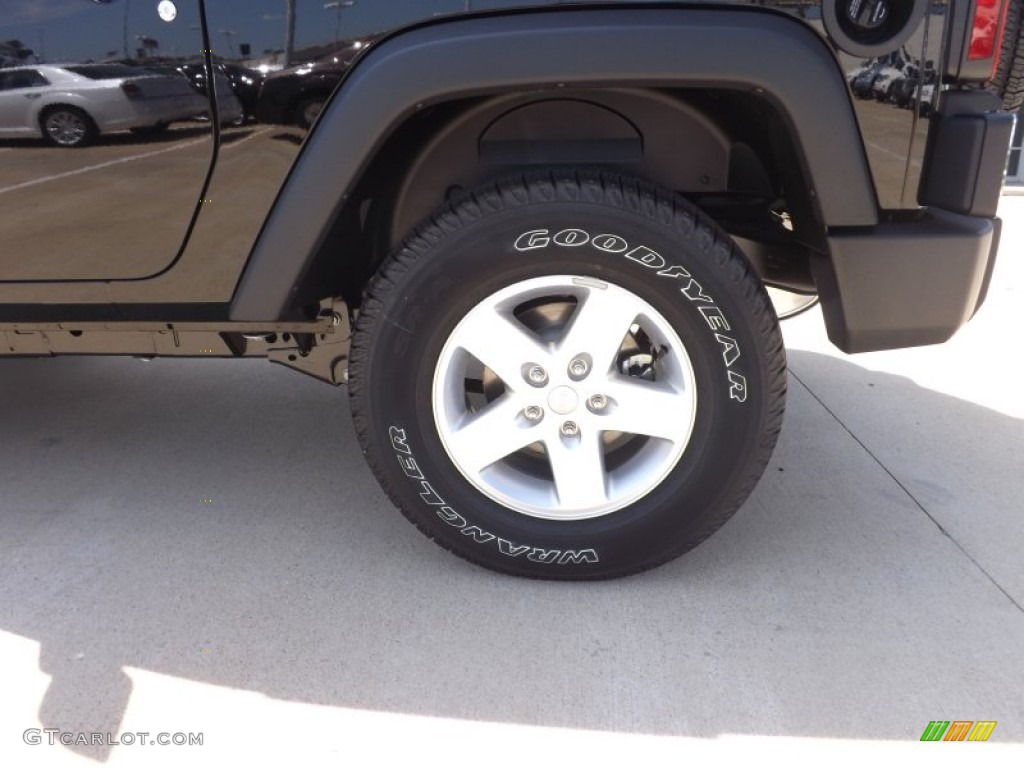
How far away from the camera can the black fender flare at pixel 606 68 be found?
5.79 feet

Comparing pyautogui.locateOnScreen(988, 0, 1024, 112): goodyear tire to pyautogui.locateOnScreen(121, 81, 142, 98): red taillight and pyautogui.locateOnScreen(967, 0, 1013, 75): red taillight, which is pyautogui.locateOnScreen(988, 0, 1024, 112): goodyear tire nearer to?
pyautogui.locateOnScreen(967, 0, 1013, 75): red taillight

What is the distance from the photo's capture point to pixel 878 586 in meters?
2.21

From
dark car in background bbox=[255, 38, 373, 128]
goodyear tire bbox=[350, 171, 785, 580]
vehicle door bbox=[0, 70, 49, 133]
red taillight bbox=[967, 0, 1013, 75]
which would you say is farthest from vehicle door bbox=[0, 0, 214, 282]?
red taillight bbox=[967, 0, 1013, 75]

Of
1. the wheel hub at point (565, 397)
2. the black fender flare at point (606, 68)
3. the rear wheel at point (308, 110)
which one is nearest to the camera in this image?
the black fender flare at point (606, 68)

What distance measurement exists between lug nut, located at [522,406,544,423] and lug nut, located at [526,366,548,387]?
6 cm

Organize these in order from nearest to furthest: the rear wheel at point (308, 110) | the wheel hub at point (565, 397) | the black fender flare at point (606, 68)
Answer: the black fender flare at point (606, 68) → the rear wheel at point (308, 110) → the wheel hub at point (565, 397)

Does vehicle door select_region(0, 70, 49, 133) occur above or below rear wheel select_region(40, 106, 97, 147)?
above

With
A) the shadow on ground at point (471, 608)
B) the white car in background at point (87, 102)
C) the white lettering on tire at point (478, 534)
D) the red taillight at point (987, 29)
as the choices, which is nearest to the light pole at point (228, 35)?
the white car in background at point (87, 102)

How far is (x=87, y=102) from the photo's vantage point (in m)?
1.96

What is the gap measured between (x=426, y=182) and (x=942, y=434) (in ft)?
6.71

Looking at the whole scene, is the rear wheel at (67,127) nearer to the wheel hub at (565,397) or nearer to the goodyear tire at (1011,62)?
the wheel hub at (565,397)

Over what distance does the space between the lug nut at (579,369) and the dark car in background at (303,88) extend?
817mm

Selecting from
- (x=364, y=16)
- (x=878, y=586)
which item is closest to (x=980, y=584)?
(x=878, y=586)

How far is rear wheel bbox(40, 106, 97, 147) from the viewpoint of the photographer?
6.45 ft
